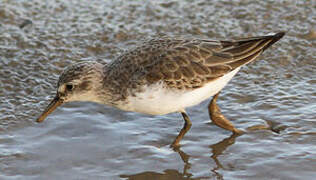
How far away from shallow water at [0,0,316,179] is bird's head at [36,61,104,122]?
1.64ft

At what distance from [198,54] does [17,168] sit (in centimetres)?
278

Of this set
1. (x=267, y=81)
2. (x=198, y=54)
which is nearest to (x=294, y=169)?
(x=198, y=54)

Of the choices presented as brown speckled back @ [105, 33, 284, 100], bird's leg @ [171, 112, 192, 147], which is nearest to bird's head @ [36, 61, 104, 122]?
brown speckled back @ [105, 33, 284, 100]

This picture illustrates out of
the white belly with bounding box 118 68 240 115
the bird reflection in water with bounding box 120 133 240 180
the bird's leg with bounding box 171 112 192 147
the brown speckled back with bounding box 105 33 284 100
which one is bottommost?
the bird reflection in water with bounding box 120 133 240 180

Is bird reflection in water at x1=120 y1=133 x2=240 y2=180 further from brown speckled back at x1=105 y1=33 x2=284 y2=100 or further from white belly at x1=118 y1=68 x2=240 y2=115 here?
brown speckled back at x1=105 y1=33 x2=284 y2=100

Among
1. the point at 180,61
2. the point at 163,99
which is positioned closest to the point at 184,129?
the point at 163,99

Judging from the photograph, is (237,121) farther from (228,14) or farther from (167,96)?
(228,14)

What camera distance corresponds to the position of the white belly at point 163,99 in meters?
6.76

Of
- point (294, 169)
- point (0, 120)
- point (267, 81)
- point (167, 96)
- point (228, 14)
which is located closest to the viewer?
point (294, 169)

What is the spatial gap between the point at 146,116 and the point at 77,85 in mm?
1262

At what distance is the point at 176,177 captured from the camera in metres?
6.45

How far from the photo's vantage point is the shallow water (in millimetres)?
6641

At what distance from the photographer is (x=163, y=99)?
679 cm

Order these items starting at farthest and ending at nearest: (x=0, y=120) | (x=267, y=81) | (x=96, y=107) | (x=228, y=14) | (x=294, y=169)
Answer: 1. (x=228, y=14)
2. (x=267, y=81)
3. (x=96, y=107)
4. (x=0, y=120)
5. (x=294, y=169)
